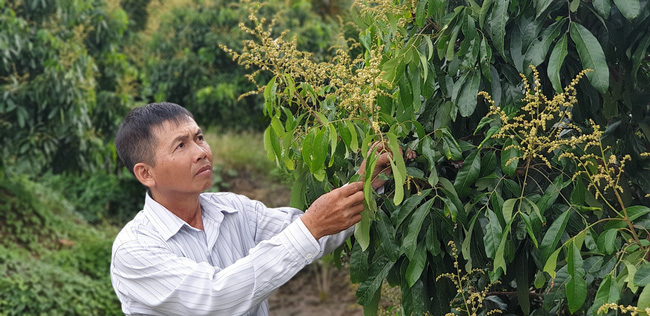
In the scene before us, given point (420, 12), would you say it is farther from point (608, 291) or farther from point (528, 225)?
point (608, 291)

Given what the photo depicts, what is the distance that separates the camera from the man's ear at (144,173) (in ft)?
6.87

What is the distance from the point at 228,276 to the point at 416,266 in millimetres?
466

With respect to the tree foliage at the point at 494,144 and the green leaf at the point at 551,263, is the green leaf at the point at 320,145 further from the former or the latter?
the green leaf at the point at 551,263

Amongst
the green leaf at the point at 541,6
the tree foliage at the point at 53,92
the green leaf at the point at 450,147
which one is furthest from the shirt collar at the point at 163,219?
the tree foliage at the point at 53,92

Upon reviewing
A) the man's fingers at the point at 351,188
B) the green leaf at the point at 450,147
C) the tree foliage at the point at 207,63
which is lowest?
the tree foliage at the point at 207,63

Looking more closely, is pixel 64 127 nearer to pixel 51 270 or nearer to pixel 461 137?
pixel 51 270

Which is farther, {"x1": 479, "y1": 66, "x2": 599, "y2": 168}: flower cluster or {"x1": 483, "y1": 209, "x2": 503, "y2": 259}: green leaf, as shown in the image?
{"x1": 483, "y1": 209, "x2": 503, "y2": 259}: green leaf

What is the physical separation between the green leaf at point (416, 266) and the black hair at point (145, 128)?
760 millimetres

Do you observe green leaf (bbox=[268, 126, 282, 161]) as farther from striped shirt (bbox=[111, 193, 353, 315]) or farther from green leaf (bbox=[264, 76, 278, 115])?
striped shirt (bbox=[111, 193, 353, 315])

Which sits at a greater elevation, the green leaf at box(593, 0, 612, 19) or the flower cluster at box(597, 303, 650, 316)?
the green leaf at box(593, 0, 612, 19)

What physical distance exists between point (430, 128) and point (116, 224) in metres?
7.74

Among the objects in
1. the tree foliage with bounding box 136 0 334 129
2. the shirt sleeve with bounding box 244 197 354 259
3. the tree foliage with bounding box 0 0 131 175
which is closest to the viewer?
the shirt sleeve with bounding box 244 197 354 259

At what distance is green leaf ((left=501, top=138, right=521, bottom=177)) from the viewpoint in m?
1.69

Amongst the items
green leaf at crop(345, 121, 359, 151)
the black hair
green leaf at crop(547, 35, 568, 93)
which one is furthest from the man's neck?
green leaf at crop(547, 35, 568, 93)
